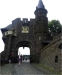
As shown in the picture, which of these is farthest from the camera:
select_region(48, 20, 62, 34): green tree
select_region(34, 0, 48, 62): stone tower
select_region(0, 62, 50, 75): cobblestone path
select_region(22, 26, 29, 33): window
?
select_region(48, 20, 62, 34): green tree

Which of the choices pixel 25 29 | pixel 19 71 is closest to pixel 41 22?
pixel 25 29

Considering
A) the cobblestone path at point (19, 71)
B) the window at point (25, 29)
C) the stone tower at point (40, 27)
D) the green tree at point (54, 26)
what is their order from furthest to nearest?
the green tree at point (54, 26) < the window at point (25, 29) < the stone tower at point (40, 27) < the cobblestone path at point (19, 71)

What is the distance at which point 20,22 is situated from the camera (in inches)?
1291

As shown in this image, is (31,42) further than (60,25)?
No

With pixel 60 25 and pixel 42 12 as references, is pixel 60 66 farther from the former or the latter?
pixel 60 25

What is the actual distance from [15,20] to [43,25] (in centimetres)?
625

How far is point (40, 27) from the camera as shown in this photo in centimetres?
3042

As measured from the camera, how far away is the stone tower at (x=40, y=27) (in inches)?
1168

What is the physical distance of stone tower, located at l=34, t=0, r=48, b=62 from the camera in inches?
1168

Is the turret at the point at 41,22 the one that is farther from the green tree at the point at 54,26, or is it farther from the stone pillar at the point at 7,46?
the green tree at the point at 54,26

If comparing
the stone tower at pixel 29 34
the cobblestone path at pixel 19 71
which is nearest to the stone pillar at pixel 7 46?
the stone tower at pixel 29 34

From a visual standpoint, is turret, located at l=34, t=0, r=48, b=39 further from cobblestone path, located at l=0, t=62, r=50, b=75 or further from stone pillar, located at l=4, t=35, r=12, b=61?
cobblestone path, located at l=0, t=62, r=50, b=75

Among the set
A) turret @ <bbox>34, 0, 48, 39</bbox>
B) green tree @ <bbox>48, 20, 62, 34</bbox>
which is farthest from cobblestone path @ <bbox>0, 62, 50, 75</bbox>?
green tree @ <bbox>48, 20, 62, 34</bbox>

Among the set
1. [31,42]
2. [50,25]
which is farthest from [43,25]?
[50,25]
